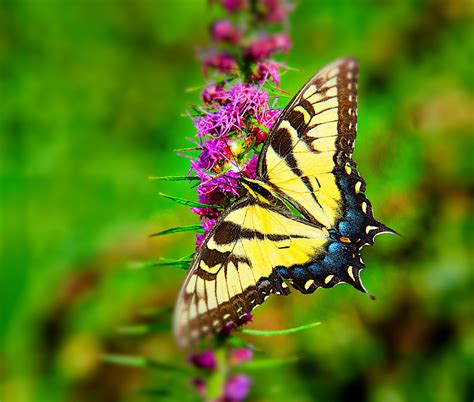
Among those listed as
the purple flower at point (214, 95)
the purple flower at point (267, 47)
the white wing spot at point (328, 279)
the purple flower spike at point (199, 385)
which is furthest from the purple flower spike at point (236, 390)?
the purple flower at point (267, 47)

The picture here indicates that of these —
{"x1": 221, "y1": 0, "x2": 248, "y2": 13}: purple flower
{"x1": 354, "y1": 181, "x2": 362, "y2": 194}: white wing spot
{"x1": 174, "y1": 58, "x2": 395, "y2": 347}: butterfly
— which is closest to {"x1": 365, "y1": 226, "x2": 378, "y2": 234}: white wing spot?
{"x1": 174, "y1": 58, "x2": 395, "y2": 347}: butterfly

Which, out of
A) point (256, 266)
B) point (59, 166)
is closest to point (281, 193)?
point (256, 266)

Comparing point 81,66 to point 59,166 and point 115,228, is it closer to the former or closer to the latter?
point 59,166

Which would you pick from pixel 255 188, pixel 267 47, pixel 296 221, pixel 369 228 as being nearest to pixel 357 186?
pixel 369 228

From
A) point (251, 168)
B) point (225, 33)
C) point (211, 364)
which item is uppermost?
point (225, 33)

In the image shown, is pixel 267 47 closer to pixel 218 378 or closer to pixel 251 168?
pixel 251 168

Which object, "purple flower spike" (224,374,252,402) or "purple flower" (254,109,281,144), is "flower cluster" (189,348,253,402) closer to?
"purple flower spike" (224,374,252,402)
